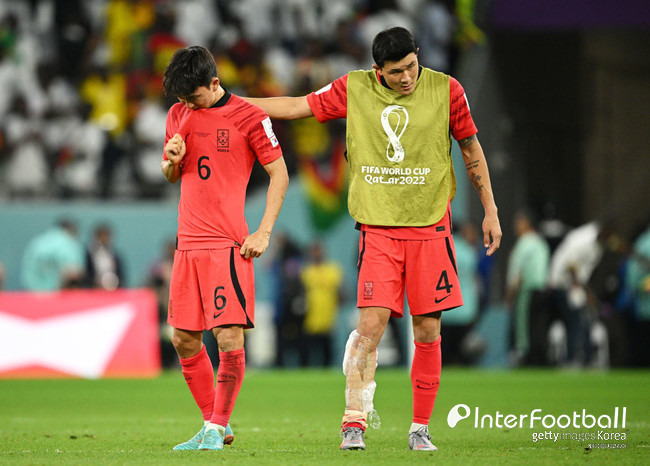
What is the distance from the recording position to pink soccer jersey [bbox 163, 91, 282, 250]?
6.70 metres

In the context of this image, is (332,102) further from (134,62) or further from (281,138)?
(134,62)

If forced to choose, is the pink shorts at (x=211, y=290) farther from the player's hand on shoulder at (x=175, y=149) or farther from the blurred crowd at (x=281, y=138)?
the blurred crowd at (x=281, y=138)

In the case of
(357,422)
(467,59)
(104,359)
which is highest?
(467,59)

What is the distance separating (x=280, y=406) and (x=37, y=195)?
8516mm

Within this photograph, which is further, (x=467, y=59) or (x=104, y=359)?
(x=467, y=59)

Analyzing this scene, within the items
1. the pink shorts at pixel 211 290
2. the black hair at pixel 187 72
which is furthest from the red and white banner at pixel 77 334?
the black hair at pixel 187 72

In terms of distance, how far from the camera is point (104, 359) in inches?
591

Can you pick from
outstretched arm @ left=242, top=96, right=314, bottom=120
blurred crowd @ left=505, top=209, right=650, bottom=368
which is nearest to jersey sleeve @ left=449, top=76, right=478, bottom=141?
outstretched arm @ left=242, top=96, right=314, bottom=120

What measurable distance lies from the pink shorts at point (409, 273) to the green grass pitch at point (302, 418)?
84cm

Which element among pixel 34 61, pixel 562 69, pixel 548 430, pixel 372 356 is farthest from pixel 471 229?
pixel 372 356

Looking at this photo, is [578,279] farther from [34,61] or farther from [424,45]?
[34,61]

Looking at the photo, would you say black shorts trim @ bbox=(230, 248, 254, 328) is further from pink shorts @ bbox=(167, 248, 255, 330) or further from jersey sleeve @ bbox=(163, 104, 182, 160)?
jersey sleeve @ bbox=(163, 104, 182, 160)

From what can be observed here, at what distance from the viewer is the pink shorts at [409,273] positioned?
6.60 meters
